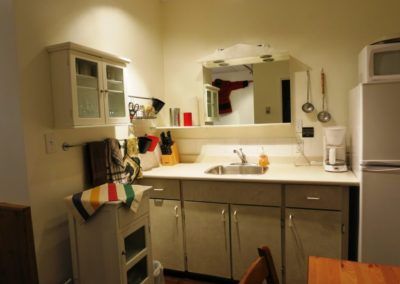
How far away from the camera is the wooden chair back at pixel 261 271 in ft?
3.14

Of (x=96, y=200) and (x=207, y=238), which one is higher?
(x=96, y=200)

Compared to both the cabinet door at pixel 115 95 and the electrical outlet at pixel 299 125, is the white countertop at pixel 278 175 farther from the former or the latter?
the cabinet door at pixel 115 95

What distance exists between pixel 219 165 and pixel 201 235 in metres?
0.72

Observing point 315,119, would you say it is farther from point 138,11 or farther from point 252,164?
point 138,11

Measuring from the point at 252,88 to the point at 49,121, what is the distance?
1794 millimetres

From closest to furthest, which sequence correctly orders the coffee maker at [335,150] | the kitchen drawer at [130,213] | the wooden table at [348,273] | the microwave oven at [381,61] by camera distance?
1. the wooden table at [348,273]
2. the kitchen drawer at [130,213]
3. the microwave oven at [381,61]
4. the coffee maker at [335,150]

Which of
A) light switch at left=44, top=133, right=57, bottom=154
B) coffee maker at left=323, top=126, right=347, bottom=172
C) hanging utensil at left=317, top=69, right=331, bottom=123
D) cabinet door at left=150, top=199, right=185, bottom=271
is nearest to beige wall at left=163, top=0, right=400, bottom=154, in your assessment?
hanging utensil at left=317, top=69, right=331, bottom=123

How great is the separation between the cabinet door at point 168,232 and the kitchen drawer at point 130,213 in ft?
1.38

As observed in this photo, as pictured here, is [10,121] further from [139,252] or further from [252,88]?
[252,88]

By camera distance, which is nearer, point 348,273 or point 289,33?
point 348,273

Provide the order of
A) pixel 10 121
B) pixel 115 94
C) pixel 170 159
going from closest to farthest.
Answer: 1. pixel 10 121
2. pixel 115 94
3. pixel 170 159

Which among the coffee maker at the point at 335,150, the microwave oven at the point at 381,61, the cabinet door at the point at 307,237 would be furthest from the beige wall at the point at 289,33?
the cabinet door at the point at 307,237

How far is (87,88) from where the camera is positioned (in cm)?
190

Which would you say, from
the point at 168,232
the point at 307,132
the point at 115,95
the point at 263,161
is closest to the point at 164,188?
the point at 168,232
